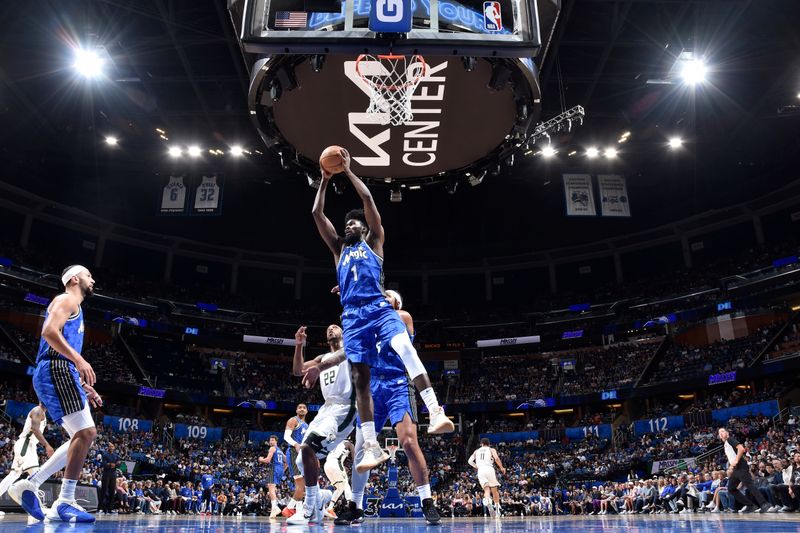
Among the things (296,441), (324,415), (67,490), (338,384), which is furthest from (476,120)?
(67,490)

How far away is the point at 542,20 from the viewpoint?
29.1 ft

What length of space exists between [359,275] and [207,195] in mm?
22069

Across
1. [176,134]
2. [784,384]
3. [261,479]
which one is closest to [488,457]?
[261,479]

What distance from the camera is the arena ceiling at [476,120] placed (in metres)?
19.2

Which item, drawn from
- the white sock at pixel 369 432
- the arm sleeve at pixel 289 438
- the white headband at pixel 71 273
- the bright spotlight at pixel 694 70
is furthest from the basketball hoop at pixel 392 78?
the bright spotlight at pixel 694 70

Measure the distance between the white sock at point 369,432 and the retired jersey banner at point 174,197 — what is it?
75.1 feet

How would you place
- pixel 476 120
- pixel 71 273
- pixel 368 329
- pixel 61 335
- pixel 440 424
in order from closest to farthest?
pixel 440 424 < pixel 368 329 < pixel 61 335 < pixel 71 273 < pixel 476 120

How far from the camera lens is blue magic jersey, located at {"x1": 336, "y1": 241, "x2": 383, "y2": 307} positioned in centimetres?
462

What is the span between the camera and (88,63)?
2030cm

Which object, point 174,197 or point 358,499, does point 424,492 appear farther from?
point 174,197

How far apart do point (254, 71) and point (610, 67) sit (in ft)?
50.1

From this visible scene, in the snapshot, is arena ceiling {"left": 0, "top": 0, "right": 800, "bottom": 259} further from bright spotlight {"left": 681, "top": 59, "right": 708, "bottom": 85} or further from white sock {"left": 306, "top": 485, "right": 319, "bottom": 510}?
white sock {"left": 306, "top": 485, "right": 319, "bottom": 510}

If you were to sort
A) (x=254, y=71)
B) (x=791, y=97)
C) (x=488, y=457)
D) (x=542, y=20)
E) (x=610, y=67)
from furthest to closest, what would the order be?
1. (x=791, y=97)
2. (x=610, y=67)
3. (x=488, y=457)
4. (x=254, y=71)
5. (x=542, y=20)

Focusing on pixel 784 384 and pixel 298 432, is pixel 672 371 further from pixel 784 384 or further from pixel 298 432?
pixel 298 432
